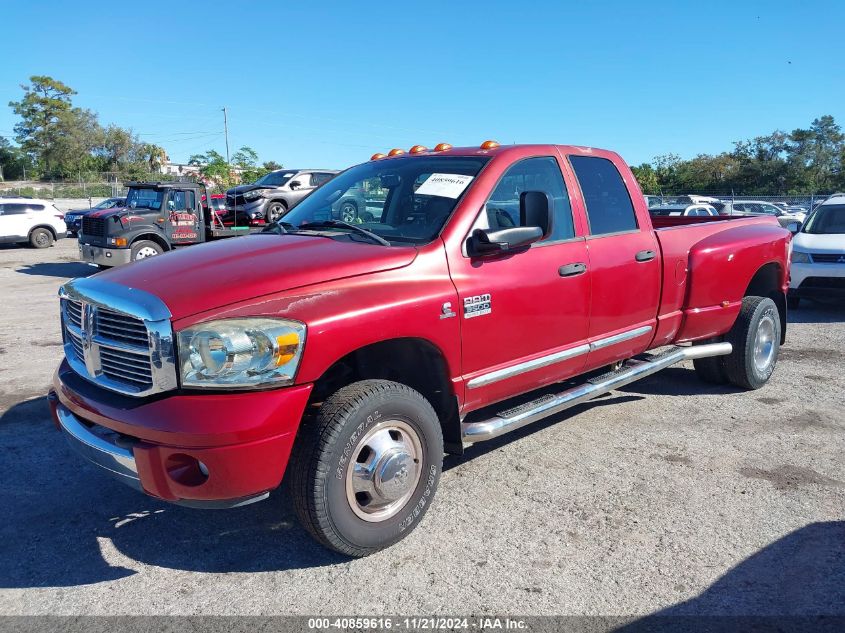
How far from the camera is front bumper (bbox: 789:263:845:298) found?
368 inches

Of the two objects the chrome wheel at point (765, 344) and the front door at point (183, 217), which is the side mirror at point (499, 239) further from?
the front door at point (183, 217)

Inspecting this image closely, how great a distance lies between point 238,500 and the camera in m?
2.77

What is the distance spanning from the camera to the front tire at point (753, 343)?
5.57 m

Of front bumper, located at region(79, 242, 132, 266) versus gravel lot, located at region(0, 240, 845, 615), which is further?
front bumper, located at region(79, 242, 132, 266)

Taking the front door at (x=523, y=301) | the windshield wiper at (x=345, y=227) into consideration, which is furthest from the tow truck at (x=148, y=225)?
the front door at (x=523, y=301)

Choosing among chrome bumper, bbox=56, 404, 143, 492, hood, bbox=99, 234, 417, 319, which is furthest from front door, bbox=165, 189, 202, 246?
chrome bumper, bbox=56, 404, 143, 492

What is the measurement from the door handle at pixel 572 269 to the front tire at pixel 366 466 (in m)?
1.27

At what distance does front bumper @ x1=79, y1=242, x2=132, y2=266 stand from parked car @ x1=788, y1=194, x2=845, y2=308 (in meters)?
12.0

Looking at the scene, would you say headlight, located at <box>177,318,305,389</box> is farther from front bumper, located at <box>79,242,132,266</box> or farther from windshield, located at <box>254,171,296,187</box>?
windshield, located at <box>254,171,296,187</box>

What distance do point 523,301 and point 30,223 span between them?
72.8ft

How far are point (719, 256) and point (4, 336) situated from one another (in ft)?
26.2

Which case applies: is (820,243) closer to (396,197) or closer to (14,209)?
(396,197)

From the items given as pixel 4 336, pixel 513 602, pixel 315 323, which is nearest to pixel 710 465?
pixel 513 602

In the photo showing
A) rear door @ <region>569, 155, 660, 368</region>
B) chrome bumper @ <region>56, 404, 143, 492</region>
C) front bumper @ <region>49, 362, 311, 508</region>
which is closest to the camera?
front bumper @ <region>49, 362, 311, 508</region>
